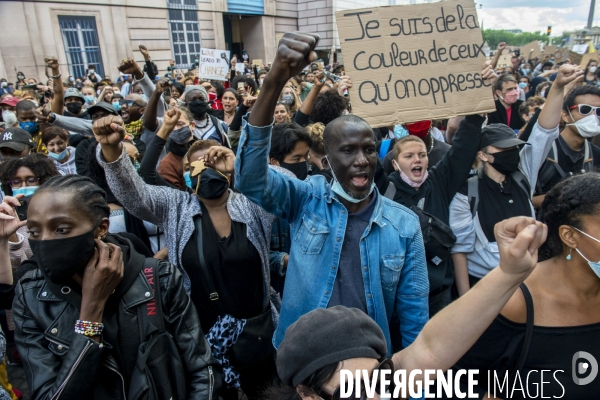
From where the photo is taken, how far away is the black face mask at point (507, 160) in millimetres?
2848

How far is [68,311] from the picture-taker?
159cm

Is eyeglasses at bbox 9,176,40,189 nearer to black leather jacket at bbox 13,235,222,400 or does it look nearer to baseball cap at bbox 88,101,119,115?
baseball cap at bbox 88,101,119,115

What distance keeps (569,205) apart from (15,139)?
14.8 ft

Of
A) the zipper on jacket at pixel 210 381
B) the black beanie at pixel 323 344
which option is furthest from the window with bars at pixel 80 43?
the black beanie at pixel 323 344

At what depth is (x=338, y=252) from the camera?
194cm

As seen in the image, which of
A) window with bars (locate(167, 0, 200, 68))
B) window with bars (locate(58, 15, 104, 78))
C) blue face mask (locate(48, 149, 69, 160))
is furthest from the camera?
window with bars (locate(167, 0, 200, 68))

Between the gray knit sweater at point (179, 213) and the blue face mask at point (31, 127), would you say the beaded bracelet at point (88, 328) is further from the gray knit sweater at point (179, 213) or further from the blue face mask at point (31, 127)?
the blue face mask at point (31, 127)

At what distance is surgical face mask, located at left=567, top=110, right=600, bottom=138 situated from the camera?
11.2ft

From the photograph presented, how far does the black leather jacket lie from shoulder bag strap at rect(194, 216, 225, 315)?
1.75 feet

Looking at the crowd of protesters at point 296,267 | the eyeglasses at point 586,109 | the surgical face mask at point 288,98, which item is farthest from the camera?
the surgical face mask at point 288,98

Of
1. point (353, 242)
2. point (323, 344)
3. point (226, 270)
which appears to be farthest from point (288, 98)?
point (323, 344)

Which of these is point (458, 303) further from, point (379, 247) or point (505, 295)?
point (379, 247)

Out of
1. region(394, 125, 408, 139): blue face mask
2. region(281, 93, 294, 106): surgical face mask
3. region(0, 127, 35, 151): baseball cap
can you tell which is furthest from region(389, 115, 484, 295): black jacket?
region(281, 93, 294, 106): surgical face mask

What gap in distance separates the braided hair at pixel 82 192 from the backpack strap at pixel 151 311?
317mm
